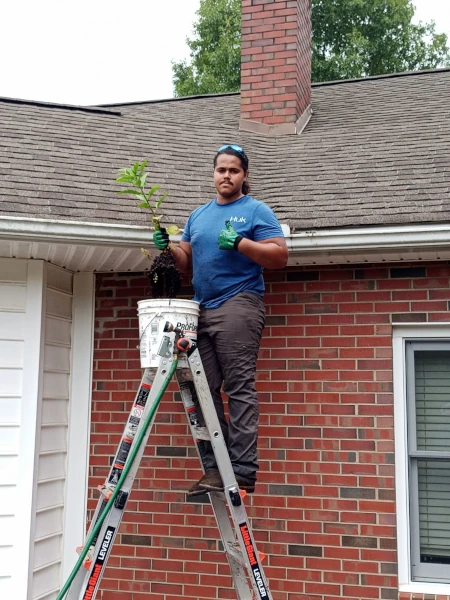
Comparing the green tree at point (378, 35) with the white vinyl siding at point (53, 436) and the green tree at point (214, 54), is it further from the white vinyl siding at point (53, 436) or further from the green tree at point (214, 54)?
the white vinyl siding at point (53, 436)

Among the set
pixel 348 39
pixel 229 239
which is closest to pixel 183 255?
pixel 229 239

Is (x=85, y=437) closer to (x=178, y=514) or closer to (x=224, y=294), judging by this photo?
(x=178, y=514)

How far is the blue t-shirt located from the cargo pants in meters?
0.07

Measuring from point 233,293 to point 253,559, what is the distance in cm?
136

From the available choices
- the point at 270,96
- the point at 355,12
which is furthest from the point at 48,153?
the point at 355,12

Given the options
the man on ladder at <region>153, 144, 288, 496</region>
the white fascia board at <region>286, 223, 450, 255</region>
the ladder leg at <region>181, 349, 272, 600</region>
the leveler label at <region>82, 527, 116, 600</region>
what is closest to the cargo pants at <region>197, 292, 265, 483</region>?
the man on ladder at <region>153, 144, 288, 496</region>

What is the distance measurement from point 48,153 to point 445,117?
3475 millimetres

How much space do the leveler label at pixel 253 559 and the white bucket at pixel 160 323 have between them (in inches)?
36.4

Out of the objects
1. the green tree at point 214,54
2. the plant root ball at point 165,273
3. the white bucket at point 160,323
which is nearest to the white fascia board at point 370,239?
the plant root ball at point 165,273

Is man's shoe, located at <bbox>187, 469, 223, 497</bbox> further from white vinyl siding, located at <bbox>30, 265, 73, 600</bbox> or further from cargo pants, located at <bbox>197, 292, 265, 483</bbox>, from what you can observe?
white vinyl siding, located at <bbox>30, 265, 73, 600</bbox>

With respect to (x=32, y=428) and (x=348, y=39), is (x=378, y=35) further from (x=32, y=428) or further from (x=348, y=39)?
(x=32, y=428)

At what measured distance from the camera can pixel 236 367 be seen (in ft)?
12.2

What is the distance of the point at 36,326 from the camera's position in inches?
187

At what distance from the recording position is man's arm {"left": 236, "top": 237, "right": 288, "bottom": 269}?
3613mm
